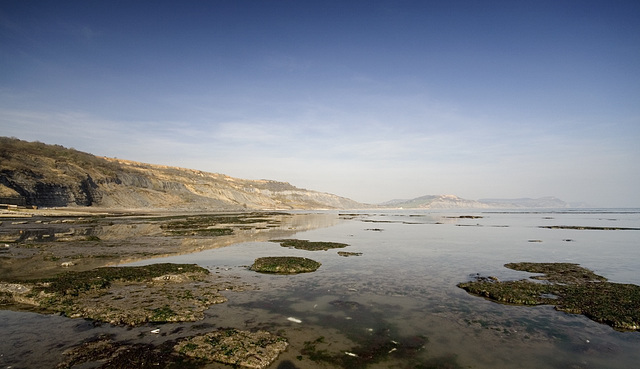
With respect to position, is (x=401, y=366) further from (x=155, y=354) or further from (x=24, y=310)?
(x=24, y=310)

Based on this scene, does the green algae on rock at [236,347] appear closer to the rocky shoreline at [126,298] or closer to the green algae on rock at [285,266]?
the rocky shoreline at [126,298]

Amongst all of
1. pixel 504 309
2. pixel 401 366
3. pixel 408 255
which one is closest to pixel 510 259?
pixel 408 255

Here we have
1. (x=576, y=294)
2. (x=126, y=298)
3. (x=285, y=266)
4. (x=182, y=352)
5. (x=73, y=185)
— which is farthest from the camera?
(x=73, y=185)

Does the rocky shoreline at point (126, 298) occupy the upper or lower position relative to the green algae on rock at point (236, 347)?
lower

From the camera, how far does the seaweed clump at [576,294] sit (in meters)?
11.5

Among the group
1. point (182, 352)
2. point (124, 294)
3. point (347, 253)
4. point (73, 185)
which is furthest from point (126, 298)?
point (73, 185)

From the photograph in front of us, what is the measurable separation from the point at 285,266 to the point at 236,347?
10.7 metres

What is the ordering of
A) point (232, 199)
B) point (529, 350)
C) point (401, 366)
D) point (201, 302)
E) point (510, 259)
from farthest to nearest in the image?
1. point (232, 199)
2. point (510, 259)
3. point (201, 302)
4. point (529, 350)
5. point (401, 366)

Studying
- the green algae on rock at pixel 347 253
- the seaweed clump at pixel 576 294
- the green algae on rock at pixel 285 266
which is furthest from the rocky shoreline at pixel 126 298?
the seaweed clump at pixel 576 294

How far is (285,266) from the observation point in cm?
1906

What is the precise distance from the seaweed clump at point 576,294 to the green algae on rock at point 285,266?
355 inches

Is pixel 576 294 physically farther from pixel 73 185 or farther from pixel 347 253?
pixel 73 185

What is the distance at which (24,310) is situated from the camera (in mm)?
11086

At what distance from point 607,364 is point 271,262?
52.8ft
